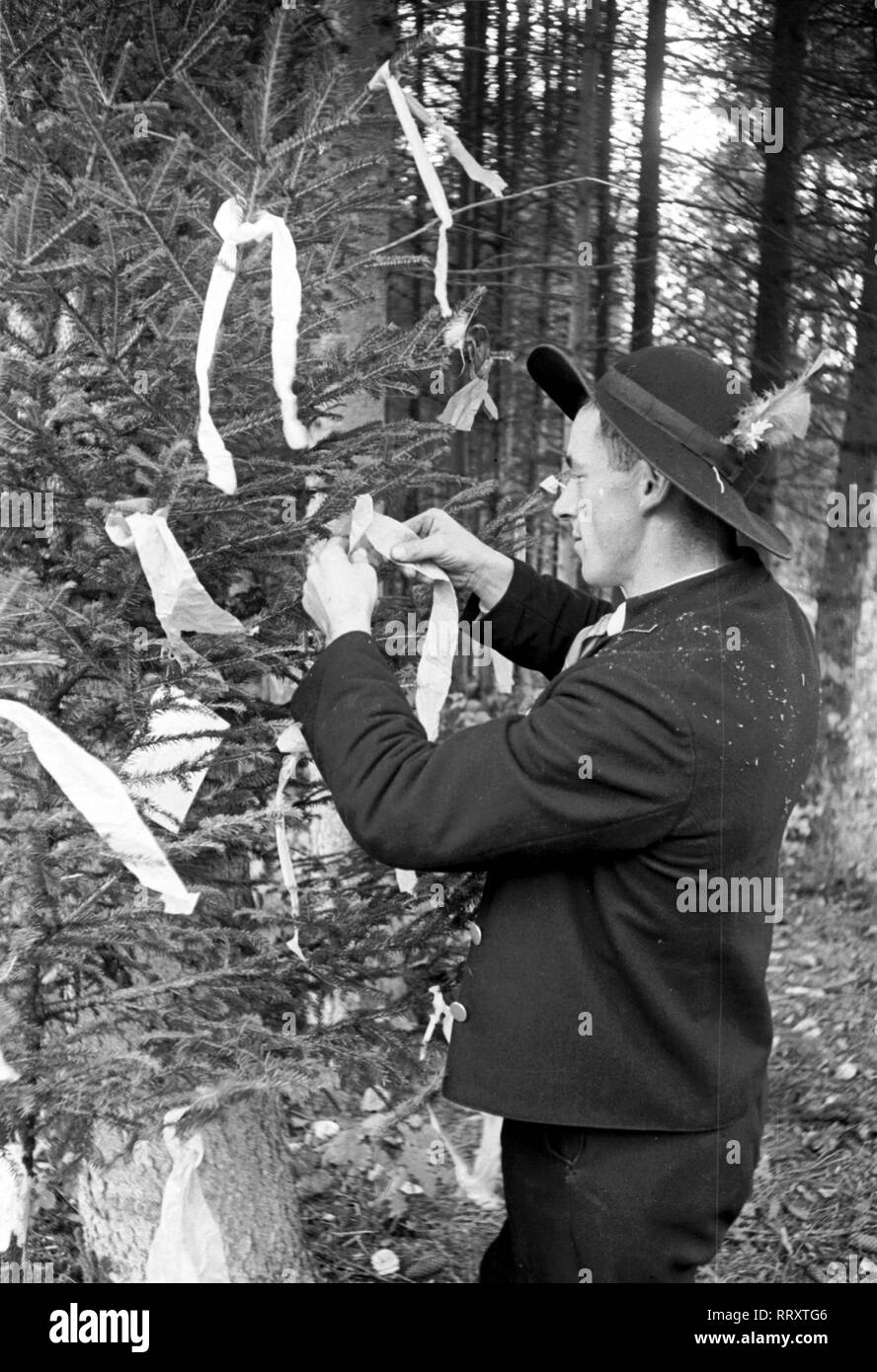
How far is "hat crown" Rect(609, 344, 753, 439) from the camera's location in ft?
6.39

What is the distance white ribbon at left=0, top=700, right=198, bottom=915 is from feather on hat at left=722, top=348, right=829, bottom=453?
1.20 m

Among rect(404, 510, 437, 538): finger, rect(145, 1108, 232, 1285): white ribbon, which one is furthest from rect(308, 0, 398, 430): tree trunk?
rect(145, 1108, 232, 1285): white ribbon

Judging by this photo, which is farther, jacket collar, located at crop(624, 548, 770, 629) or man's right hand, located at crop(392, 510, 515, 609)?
man's right hand, located at crop(392, 510, 515, 609)

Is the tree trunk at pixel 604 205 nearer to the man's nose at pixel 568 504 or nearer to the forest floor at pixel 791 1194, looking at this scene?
the man's nose at pixel 568 504

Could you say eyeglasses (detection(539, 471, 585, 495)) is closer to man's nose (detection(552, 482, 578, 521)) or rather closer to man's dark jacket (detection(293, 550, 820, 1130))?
man's nose (detection(552, 482, 578, 521))

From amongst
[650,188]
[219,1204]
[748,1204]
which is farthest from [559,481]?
[650,188]

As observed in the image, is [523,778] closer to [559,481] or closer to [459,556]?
[459,556]

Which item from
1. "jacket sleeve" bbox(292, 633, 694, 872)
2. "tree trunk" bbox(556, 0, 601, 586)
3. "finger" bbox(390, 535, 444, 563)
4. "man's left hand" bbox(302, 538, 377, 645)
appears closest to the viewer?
"jacket sleeve" bbox(292, 633, 694, 872)

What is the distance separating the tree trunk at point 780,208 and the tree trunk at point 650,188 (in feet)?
1.63

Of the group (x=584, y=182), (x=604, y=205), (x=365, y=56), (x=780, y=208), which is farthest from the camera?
(x=604, y=205)

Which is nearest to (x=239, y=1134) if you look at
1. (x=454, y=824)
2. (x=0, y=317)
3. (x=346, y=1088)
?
(x=346, y=1088)

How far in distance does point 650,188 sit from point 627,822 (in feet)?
13.7

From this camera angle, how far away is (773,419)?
188cm
